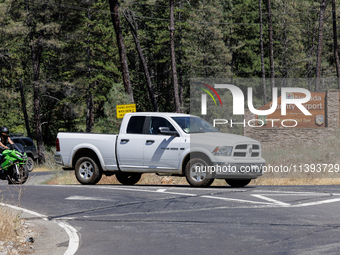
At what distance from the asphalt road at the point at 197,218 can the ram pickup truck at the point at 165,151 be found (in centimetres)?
67

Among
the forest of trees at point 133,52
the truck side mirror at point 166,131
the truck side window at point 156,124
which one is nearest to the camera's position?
the truck side mirror at point 166,131

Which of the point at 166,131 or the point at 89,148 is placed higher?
the point at 166,131

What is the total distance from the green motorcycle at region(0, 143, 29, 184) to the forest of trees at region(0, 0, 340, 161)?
21.0 m

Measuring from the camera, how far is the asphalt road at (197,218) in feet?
23.4

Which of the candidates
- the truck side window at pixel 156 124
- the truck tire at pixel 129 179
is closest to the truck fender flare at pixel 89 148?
the truck tire at pixel 129 179

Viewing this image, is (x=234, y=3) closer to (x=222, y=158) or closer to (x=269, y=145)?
(x=269, y=145)

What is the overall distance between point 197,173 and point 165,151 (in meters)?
1.17

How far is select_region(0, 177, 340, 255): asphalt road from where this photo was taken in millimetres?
7123

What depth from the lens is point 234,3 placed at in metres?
70.4

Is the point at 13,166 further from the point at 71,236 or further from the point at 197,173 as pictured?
the point at 71,236

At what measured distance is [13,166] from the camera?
16453mm

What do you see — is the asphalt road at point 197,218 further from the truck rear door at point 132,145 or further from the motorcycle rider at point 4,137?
the motorcycle rider at point 4,137

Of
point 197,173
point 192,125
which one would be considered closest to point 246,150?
point 197,173

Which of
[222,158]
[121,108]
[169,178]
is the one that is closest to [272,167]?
[169,178]
